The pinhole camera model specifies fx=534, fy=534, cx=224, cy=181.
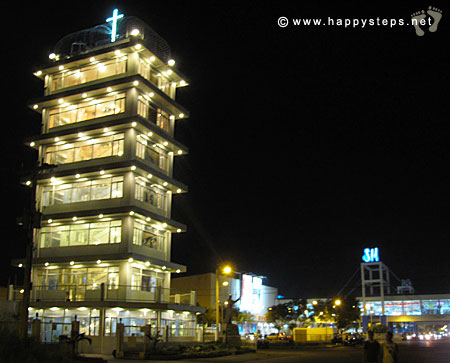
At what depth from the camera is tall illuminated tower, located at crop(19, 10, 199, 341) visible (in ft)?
152

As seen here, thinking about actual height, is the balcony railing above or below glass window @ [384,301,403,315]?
above

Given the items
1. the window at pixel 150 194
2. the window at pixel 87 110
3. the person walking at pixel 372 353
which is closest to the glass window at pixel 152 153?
the window at pixel 150 194

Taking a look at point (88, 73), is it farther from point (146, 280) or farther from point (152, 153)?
point (146, 280)

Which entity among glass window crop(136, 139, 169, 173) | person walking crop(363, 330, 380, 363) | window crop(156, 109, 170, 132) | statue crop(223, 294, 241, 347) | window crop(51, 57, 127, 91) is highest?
window crop(51, 57, 127, 91)

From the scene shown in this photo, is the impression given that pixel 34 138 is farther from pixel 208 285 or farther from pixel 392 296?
pixel 392 296

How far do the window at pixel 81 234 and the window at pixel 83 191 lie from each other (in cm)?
246

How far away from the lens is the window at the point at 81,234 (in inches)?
1891

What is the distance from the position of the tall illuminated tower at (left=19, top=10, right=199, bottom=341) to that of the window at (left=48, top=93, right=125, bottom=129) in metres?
0.11

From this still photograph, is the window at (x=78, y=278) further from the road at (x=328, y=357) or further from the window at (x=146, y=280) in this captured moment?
the road at (x=328, y=357)

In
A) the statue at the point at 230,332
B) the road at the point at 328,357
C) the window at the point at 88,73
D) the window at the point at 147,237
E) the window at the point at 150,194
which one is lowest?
the road at the point at 328,357

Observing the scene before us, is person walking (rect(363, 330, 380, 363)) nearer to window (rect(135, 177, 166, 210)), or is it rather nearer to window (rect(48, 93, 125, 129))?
window (rect(135, 177, 166, 210))

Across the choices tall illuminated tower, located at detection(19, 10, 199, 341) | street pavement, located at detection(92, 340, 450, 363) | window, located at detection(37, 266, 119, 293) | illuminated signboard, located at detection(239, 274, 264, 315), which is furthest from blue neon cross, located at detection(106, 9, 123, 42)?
illuminated signboard, located at detection(239, 274, 264, 315)

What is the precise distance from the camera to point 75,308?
44.9m

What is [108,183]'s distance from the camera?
49156 mm
